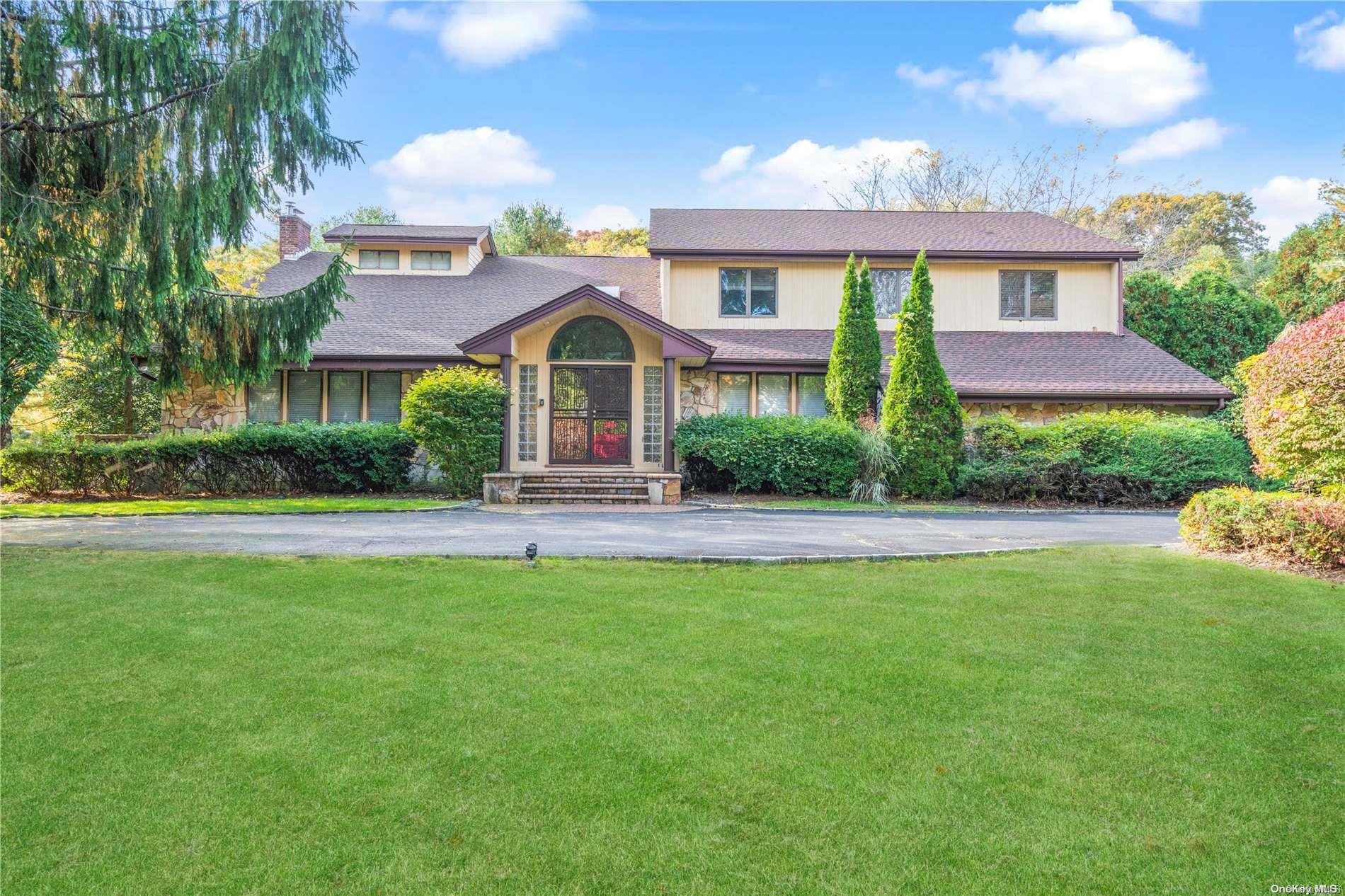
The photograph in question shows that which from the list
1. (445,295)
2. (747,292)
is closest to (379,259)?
(445,295)

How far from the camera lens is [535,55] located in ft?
52.3

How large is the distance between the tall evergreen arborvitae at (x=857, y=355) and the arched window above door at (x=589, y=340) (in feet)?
14.9

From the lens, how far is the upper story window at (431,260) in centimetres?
2194

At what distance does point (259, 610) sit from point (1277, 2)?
20661mm

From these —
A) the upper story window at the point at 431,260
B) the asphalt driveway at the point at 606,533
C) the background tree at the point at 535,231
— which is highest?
the background tree at the point at 535,231

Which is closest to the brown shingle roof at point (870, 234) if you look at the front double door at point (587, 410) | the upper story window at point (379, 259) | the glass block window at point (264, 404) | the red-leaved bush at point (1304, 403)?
the front double door at point (587, 410)

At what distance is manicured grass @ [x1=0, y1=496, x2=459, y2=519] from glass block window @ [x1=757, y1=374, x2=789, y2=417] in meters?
7.42

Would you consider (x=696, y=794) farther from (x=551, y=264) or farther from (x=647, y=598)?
(x=551, y=264)

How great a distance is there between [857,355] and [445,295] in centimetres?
1097

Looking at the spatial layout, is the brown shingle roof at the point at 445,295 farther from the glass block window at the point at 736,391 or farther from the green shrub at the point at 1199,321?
the green shrub at the point at 1199,321

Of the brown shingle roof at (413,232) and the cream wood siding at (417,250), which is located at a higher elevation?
the brown shingle roof at (413,232)

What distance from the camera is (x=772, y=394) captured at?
17875 mm

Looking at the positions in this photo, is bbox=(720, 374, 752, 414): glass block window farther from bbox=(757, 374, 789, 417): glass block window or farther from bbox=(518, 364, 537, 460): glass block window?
bbox=(518, 364, 537, 460): glass block window

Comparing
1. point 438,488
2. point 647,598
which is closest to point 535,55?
point 438,488
